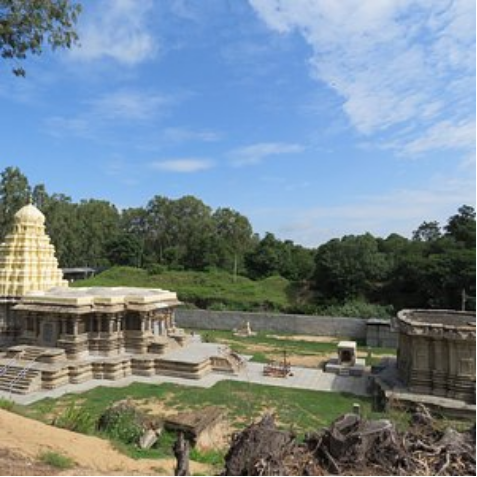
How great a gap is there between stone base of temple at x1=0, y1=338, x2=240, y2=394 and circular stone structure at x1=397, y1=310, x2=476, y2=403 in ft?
22.7

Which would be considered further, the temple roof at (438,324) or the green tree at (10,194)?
the green tree at (10,194)

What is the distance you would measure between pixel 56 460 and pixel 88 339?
10.9m

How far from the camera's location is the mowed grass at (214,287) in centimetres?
3369

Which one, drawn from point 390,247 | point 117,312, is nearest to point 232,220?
point 390,247

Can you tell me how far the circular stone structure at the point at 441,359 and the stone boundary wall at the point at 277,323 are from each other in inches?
485

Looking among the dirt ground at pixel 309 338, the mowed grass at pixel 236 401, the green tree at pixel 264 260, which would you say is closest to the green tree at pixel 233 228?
the green tree at pixel 264 260

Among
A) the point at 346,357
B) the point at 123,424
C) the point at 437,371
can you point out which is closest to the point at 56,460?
the point at 123,424

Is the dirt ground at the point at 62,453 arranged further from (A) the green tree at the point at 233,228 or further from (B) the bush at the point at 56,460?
(A) the green tree at the point at 233,228

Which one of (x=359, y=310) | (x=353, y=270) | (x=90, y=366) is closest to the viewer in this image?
(x=90, y=366)

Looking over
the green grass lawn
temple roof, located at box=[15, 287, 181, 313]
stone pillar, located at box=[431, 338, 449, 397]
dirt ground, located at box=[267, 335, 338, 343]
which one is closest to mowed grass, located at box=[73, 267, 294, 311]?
dirt ground, located at box=[267, 335, 338, 343]

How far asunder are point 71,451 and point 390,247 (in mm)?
36212

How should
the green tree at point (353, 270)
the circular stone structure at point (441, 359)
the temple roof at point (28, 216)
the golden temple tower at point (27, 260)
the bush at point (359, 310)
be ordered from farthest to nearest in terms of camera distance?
the green tree at point (353, 270), the bush at point (359, 310), the temple roof at point (28, 216), the golden temple tower at point (27, 260), the circular stone structure at point (441, 359)

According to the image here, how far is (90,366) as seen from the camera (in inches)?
672

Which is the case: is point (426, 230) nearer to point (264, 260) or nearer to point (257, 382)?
point (264, 260)
